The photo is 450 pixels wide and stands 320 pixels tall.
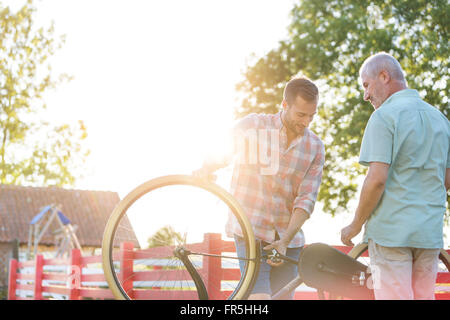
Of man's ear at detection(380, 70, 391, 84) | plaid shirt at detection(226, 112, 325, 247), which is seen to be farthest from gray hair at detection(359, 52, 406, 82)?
plaid shirt at detection(226, 112, 325, 247)

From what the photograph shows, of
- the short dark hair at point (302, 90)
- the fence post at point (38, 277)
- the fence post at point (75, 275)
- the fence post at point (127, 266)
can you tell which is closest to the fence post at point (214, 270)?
the fence post at point (127, 266)

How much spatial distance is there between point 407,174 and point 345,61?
59.6 ft

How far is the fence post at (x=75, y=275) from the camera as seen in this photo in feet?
36.8

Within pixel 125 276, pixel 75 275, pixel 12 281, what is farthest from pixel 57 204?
pixel 125 276

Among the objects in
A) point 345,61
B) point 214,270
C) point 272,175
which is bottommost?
point 214,270

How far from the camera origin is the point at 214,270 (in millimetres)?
5703

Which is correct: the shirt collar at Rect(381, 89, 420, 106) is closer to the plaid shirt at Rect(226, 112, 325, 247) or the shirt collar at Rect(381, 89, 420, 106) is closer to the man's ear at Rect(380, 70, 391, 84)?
the man's ear at Rect(380, 70, 391, 84)

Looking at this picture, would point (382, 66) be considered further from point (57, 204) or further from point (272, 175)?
point (57, 204)

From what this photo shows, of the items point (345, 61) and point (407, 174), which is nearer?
point (407, 174)

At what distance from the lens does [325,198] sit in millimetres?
19719

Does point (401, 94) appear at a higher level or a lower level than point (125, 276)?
higher

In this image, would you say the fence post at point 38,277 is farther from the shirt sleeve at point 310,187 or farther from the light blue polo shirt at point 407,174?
the light blue polo shirt at point 407,174

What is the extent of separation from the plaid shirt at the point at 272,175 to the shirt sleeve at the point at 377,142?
20.4 inches
